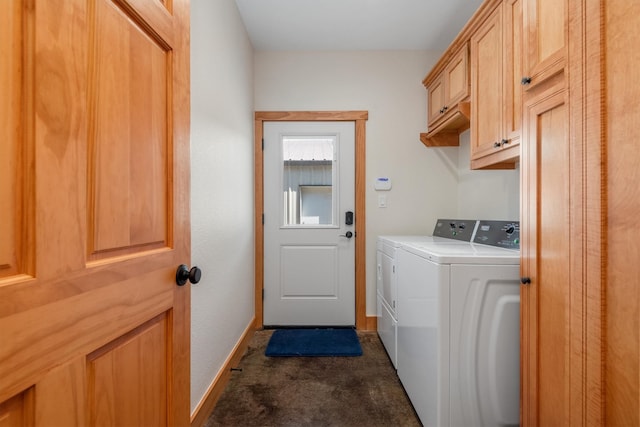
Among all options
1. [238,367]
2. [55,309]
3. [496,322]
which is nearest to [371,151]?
[496,322]

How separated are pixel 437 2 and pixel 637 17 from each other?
1.90 meters

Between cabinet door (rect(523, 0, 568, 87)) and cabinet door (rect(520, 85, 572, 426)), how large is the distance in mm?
104

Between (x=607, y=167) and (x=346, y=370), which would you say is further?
(x=346, y=370)

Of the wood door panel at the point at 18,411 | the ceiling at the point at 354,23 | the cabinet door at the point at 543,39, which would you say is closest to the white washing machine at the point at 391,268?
the cabinet door at the point at 543,39

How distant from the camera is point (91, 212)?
0.53m

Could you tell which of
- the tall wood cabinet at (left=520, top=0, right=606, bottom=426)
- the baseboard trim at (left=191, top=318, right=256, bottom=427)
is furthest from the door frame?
the tall wood cabinet at (left=520, top=0, right=606, bottom=426)

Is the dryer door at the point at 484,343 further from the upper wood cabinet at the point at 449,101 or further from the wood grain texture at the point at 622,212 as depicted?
the upper wood cabinet at the point at 449,101

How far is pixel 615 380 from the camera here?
0.62m

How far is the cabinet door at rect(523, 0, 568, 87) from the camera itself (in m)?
1.04

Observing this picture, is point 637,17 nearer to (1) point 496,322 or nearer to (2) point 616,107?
(2) point 616,107

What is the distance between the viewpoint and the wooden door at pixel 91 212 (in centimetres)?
41

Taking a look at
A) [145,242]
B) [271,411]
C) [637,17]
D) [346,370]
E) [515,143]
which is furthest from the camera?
[346,370]

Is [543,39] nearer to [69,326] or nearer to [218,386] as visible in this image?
[69,326]

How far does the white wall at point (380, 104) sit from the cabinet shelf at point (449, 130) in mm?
59
